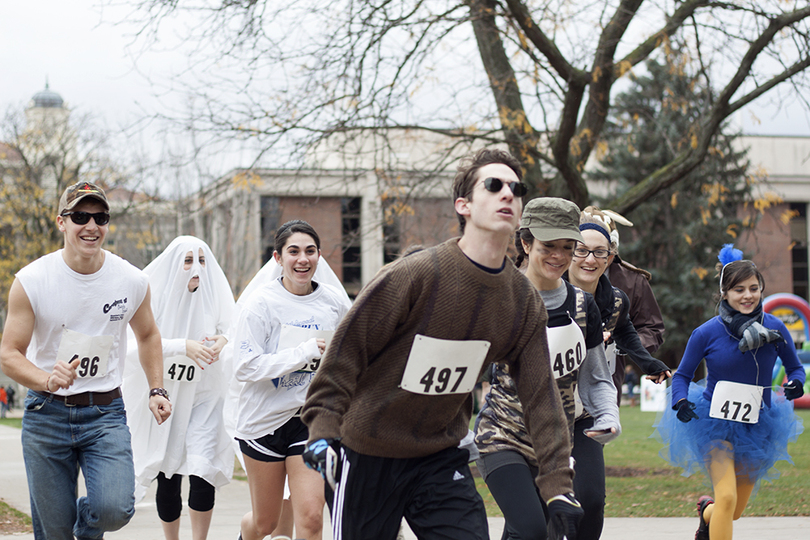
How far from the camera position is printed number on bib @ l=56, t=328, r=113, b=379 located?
168 inches

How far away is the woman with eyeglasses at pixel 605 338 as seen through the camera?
433cm

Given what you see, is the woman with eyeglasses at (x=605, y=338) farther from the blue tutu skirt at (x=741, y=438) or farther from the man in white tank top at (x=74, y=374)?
the man in white tank top at (x=74, y=374)

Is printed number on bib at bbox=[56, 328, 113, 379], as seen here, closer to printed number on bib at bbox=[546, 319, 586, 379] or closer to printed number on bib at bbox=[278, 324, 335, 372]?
printed number on bib at bbox=[278, 324, 335, 372]

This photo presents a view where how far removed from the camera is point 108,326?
4.45 metres

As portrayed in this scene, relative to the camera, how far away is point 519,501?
3.80 metres

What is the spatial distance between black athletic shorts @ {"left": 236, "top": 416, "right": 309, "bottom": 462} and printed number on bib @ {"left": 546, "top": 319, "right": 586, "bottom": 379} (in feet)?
5.59

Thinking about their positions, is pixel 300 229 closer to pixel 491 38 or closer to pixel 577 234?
pixel 577 234

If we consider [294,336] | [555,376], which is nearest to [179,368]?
[294,336]

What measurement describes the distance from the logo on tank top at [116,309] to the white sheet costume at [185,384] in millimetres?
1752

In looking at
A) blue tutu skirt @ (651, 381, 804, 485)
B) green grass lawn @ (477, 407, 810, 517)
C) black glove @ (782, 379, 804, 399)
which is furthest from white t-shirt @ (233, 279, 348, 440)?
green grass lawn @ (477, 407, 810, 517)

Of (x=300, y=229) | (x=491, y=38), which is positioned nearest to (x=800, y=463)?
(x=491, y=38)

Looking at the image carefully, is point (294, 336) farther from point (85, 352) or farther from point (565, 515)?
point (565, 515)

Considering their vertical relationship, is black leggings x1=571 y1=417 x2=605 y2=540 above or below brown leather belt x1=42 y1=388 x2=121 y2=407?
below

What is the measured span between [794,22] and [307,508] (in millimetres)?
8541
